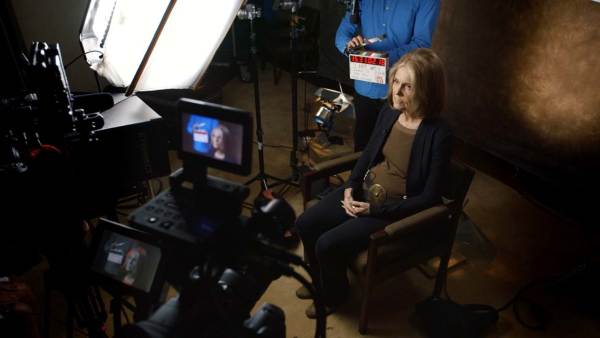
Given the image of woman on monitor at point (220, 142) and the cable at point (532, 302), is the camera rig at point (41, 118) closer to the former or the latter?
the image of woman on monitor at point (220, 142)

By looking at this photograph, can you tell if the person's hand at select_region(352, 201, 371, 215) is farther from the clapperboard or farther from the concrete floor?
the clapperboard

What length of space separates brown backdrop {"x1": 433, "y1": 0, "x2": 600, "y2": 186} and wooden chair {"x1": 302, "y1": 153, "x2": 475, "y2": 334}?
46.2 inches

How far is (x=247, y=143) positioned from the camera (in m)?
0.94

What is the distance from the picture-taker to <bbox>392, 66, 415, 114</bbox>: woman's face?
1.85 metres

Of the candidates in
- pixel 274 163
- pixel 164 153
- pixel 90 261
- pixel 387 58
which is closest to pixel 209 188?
pixel 90 261

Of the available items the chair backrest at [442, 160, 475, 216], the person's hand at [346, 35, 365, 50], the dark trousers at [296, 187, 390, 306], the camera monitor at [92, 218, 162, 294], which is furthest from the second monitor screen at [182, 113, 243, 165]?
the person's hand at [346, 35, 365, 50]

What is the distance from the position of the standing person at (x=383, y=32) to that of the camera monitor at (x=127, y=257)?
6.12 feet

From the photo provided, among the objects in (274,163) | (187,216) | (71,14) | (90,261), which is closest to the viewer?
(187,216)

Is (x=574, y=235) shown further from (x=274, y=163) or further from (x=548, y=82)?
(x=274, y=163)

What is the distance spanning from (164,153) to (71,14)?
193cm

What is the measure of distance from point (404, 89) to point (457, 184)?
51cm

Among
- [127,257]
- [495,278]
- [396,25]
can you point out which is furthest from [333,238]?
[396,25]

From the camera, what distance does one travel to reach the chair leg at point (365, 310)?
1831mm

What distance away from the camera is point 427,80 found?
1.82m
